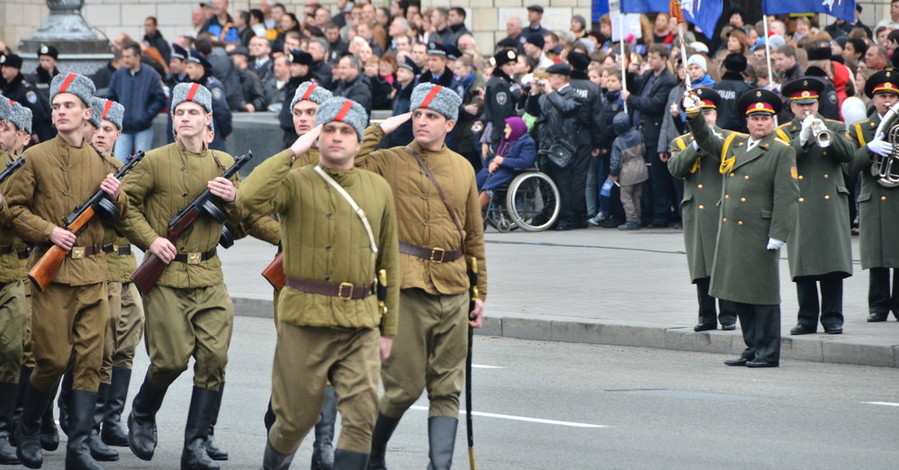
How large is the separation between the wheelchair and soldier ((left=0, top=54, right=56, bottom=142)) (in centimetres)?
532

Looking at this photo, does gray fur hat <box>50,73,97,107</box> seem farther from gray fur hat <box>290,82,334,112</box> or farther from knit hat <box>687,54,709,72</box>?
knit hat <box>687,54,709,72</box>

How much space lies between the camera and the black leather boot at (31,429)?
796 cm

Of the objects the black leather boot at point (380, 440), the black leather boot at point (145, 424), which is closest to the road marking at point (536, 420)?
the black leather boot at point (380, 440)

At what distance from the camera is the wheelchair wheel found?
19.3m

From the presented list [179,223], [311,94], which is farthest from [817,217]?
[179,223]

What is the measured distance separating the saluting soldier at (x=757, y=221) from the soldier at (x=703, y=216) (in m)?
0.81

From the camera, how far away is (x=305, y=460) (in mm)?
8250

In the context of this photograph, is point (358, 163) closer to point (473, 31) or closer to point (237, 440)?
point (237, 440)

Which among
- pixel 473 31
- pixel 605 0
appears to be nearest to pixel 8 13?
pixel 473 31

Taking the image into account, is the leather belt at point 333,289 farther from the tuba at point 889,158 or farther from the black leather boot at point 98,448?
the tuba at point 889,158

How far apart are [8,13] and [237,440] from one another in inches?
1273

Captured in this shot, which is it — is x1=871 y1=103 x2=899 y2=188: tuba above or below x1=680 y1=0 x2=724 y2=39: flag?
below

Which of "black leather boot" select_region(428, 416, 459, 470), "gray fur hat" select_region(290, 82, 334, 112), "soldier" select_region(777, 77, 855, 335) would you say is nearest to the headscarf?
"soldier" select_region(777, 77, 855, 335)

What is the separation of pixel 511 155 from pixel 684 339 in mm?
7089
